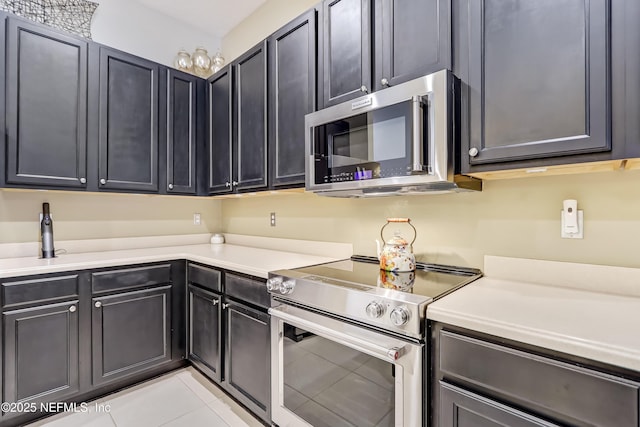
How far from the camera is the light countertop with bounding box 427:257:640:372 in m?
0.76

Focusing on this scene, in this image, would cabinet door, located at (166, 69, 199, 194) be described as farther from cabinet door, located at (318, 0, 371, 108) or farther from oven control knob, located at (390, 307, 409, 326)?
oven control knob, located at (390, 307, 409, 326)

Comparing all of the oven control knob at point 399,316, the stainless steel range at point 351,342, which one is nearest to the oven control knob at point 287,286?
the stainless steel range at point 351,342

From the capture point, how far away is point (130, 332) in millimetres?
2014

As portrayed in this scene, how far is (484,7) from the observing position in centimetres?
116

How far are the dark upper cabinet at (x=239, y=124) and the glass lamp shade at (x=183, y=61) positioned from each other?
1.35ft

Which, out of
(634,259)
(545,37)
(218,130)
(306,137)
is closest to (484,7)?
(545,37)

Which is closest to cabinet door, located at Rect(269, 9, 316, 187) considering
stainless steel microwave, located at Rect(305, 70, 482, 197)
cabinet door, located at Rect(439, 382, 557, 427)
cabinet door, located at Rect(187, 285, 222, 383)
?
stainless steel microwave, located at Rect(305, 70, 482, 197)

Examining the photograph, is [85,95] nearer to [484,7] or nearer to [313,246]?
[313,246]

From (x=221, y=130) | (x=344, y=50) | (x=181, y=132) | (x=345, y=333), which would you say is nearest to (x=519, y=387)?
(x=345, y=333)

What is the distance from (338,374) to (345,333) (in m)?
0.21

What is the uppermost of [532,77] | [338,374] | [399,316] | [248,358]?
[532,77]

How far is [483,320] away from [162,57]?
3.20m

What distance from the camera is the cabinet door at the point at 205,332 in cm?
194

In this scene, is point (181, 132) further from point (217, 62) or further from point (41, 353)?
point (41, 353)
